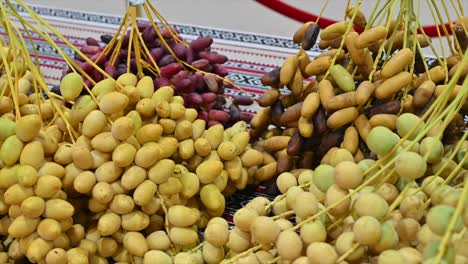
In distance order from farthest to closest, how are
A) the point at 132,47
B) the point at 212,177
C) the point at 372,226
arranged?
the point at 132,47 < the point at 212,177 < the point at 372,226

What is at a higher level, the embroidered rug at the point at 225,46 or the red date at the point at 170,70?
the red date at the point at 170,70

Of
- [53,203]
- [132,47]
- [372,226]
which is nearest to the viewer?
[372,226]

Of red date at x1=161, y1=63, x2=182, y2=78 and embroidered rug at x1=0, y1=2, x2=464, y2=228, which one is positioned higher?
red date at x1=161, y1=63, x2=182, y2=78

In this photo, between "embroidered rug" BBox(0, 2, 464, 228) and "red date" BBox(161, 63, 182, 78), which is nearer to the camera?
"red date" BBox(161, 63, 182, 78)

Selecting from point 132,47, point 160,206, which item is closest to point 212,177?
point 160,206

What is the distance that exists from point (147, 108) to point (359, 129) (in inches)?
9.8

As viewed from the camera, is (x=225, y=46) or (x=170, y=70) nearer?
(x=170, y=70)

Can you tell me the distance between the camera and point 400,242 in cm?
57

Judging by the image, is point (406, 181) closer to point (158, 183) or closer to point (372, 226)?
point (372, 226)

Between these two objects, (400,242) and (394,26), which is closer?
(400,242)

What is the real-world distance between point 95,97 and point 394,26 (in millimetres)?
384

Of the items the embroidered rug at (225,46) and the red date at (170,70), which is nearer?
the red date at (170,70)

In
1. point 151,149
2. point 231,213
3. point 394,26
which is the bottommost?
point 231,213

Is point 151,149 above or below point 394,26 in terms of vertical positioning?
below
